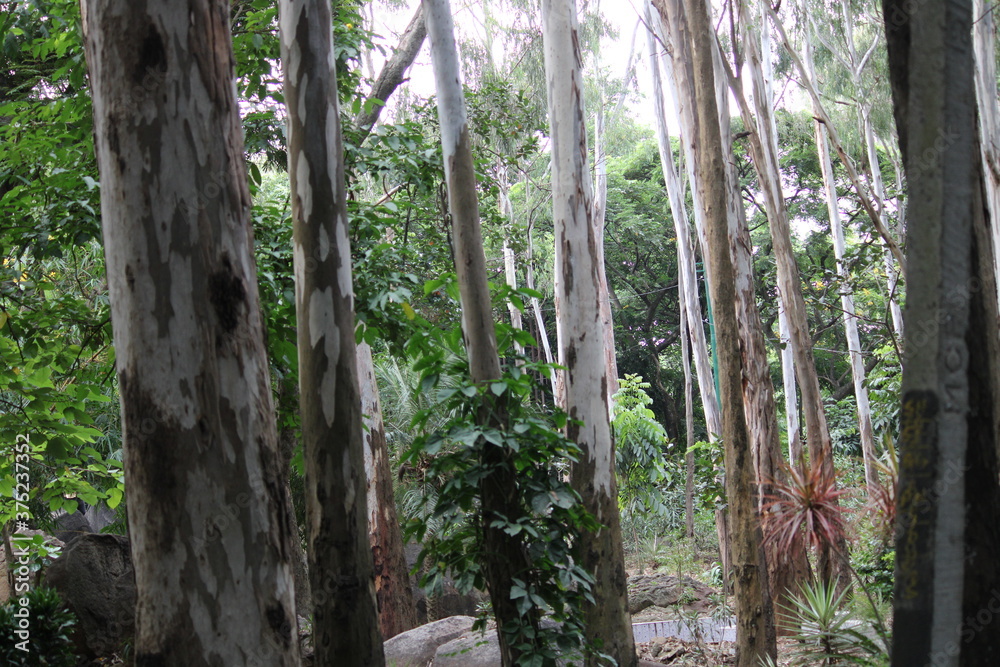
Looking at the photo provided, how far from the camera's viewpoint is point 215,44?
2150mm

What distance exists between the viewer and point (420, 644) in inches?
250

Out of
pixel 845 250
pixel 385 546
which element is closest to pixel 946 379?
pixel 385 546

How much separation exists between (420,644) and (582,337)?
3079 mm

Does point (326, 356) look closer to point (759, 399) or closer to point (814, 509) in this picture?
point (814, 509)

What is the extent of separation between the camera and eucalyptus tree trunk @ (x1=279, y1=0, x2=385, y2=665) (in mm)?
3131

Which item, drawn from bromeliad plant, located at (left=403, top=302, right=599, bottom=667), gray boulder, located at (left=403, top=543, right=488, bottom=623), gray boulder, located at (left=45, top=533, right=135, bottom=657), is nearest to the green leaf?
bromeliad plant, located at (left=403, top=302, right=599, bottom=667)

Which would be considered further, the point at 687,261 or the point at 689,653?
the point at 687,261

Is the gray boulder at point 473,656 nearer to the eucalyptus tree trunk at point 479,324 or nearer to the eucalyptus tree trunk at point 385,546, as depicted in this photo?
the eucalyptus tree trunk at point 479,324

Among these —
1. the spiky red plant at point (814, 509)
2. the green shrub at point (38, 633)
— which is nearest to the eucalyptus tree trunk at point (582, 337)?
the spiky red plant at point (814, 509)

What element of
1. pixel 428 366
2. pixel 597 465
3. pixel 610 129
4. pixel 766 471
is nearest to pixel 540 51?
pixel 610 129

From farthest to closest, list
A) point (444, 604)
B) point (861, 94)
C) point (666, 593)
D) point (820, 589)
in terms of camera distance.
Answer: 1. point (861, 94)
2. point (444, 604)
3. point (666, 593)
4. point (820, 589)

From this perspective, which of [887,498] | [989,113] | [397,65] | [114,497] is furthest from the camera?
[989,113]

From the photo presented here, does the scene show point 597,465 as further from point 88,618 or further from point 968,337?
point 88,618

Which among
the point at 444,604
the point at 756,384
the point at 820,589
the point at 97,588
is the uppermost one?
the point at 756,384
